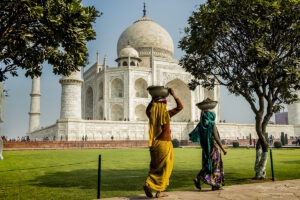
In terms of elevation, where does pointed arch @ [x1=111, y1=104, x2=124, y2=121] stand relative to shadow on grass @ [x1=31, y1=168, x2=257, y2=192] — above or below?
above

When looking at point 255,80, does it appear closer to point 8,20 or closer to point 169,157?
point 169,157

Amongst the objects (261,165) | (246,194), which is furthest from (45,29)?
(261,165)

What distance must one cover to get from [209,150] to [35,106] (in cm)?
3224

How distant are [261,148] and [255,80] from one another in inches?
59.6

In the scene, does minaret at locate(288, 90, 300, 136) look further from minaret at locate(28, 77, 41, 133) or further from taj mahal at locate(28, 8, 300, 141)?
minaret at locate(28, 77, 41, 133)

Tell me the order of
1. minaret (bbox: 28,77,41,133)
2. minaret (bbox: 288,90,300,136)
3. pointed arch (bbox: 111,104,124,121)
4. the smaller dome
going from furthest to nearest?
1. minaret (bbox: 288,90,300,136)
2. the smaller dome
3. pointed arch (bbox: 111,104,124,121)
4. minaret (bbox: 28,77,41,133)

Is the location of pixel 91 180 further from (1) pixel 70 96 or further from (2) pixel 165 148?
(1) pixel 70 96

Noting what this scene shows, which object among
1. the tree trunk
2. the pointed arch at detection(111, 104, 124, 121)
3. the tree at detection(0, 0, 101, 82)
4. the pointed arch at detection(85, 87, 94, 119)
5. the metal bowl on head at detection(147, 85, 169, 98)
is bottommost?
the tree trunk

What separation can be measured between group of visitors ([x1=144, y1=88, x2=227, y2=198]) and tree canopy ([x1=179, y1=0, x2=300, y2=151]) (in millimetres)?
2394

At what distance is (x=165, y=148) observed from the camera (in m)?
4.23

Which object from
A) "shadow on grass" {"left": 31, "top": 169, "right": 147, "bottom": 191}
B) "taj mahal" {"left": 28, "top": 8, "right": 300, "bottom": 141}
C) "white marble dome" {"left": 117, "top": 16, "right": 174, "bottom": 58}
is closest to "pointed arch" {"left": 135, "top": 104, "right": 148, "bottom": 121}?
"taj mahal" {"left": 28, "top": 8, "right": 300, "bottom": 141}

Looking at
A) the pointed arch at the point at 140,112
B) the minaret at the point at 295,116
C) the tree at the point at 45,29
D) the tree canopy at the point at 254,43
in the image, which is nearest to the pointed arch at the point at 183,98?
the pointed arch at the point at 140,112

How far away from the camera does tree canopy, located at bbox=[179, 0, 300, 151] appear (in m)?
6.57

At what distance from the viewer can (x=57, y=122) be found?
1027 inches
